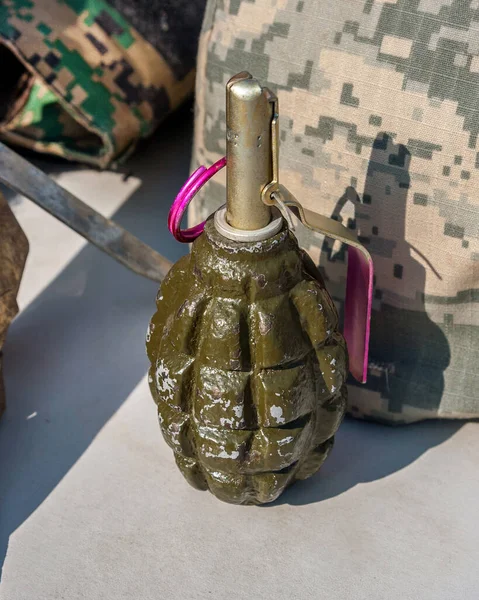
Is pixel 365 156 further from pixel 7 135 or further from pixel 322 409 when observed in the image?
pixel 7 135

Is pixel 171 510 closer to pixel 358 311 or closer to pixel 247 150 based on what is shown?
pixel 358 311

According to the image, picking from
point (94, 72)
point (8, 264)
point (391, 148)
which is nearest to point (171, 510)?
point (8, 264)

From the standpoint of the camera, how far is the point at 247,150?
2.42 feet

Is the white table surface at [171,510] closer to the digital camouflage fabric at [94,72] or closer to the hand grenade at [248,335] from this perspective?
the hand grenade at [248,335]

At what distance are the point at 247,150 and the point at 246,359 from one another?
217 mm

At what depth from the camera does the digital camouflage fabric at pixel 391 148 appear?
2.85ft

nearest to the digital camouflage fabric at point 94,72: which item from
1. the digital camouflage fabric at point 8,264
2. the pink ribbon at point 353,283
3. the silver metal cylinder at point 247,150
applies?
the digital camouflage fabric at point 8,264

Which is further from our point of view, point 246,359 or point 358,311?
point 358,311

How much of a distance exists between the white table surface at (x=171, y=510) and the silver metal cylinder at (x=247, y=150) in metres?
0.41

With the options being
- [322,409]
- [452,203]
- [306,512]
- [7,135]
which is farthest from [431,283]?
[7,135]

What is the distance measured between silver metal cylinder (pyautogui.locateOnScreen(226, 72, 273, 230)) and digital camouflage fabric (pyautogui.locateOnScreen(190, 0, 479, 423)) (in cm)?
20

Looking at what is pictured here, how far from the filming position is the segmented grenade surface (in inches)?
30.9

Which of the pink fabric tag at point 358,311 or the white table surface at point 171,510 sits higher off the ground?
the pink fabric tag at point 358,311

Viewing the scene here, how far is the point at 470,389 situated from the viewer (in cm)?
102
